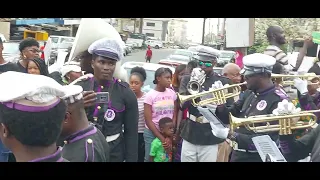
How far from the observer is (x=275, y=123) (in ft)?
14.1

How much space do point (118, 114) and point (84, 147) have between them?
1286 mm

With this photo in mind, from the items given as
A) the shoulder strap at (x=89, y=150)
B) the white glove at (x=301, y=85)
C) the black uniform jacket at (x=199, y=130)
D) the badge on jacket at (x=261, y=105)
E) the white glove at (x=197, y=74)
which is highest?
the white glove at (x=197, y=74)

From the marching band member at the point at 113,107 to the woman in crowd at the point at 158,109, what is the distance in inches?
66.5

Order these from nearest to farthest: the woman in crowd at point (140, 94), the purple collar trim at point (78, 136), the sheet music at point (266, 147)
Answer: the purple collar trim at point (78, 136)
the sheet music at point (266, 147)
the woman in crowd at point (140, 94)

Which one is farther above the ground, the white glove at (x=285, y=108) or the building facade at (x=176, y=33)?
the building facade at (x=176, y=33)

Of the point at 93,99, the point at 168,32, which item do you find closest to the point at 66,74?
the point at 93,99

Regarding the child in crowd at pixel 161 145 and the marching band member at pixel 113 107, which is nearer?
the marching band member at pixel 113 107

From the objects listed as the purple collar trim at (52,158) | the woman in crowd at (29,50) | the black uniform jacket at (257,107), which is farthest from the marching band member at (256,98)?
the purple collar trim at (52,158)

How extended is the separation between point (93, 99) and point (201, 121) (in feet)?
6.86

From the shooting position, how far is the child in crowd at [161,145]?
5.66 metres

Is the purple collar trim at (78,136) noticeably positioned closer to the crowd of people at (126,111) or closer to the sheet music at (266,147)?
the crowd of people at (126,111)

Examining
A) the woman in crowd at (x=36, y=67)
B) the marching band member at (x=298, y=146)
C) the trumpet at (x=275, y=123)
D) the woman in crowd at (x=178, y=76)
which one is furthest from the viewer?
the woman in crowd at (x=178, y=76)

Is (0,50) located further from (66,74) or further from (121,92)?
(121,92)

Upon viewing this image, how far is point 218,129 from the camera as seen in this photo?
15.3 ft
